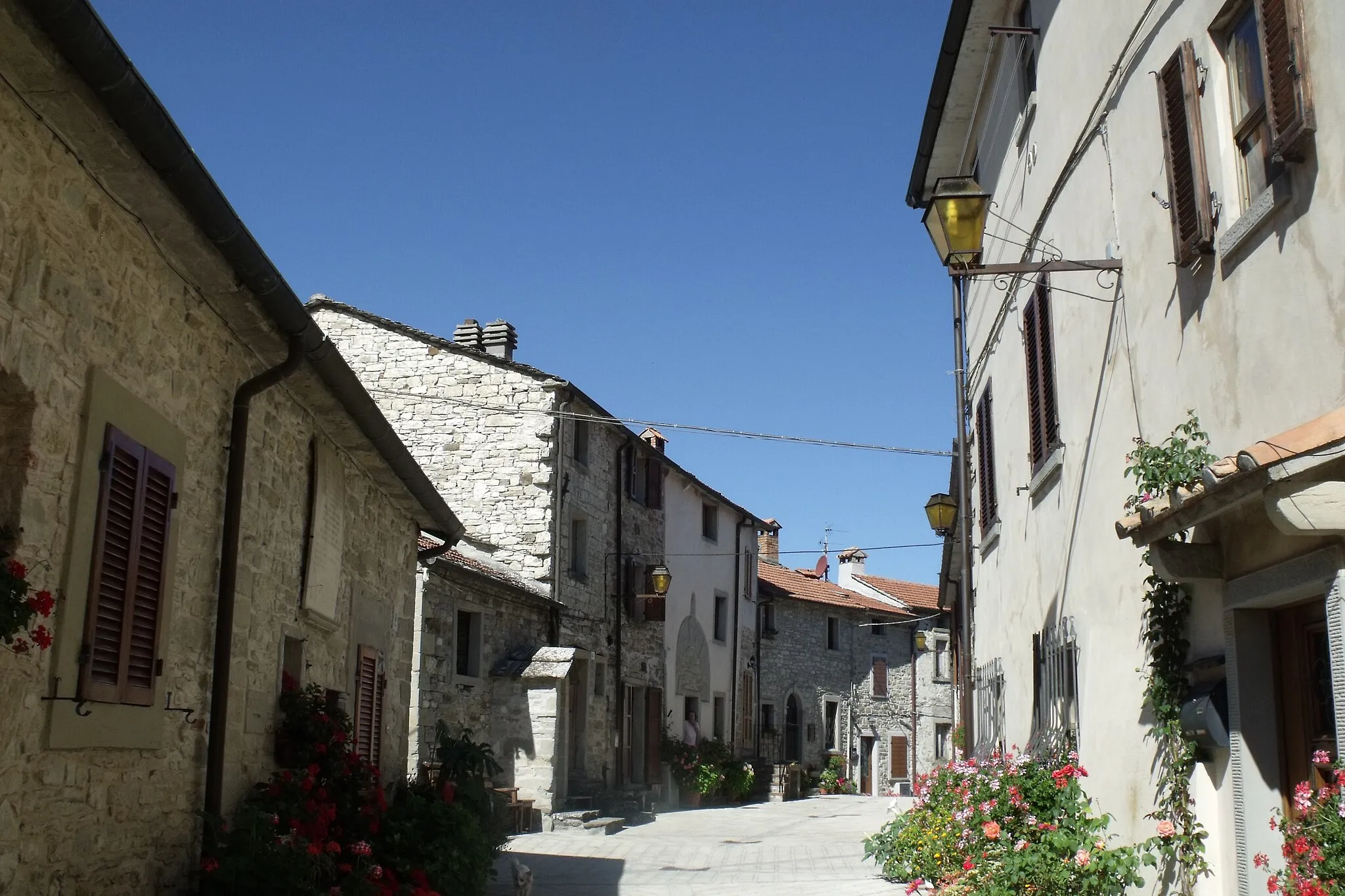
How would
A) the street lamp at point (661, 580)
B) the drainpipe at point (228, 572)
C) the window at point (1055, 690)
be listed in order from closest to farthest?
the drainpipe at point (228, 572) → the window at point (1055, 690) → the street lamp at point (661, 580)

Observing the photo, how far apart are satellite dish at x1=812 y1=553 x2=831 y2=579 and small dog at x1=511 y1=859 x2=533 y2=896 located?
106 ft

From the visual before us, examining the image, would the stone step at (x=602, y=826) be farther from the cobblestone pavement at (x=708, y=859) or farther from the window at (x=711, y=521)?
the window at (x=711, y=521)

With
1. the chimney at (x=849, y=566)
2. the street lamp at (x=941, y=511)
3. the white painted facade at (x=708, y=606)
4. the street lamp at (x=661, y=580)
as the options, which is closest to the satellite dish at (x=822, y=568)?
the chimney at (x=849, y=566)

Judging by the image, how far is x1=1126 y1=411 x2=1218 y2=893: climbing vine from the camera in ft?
18.9

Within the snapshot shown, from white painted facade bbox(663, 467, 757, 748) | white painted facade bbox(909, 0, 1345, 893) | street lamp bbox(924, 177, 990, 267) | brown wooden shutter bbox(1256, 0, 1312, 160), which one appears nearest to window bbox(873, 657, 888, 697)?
white painted facade bbox(663, 467, 757, 748)

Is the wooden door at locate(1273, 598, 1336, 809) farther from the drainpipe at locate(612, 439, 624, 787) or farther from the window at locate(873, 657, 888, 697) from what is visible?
the window at locate(873, 657, 888, 697)

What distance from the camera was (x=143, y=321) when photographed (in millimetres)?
5582

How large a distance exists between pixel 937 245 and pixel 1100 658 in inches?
98.8

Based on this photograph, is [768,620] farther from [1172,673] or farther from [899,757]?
[1172,673]

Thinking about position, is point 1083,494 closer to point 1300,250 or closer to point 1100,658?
Result: point 1100,658

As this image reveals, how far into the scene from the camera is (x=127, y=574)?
A: 538cm

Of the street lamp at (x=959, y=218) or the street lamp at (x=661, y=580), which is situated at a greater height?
the street lamp at (x=959, y=218)

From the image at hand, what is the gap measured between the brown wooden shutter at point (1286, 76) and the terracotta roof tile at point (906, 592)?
34.2 meters

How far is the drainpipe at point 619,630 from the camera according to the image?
23.0 metres
